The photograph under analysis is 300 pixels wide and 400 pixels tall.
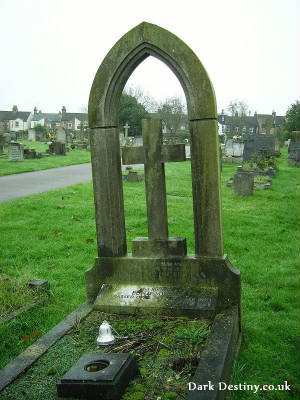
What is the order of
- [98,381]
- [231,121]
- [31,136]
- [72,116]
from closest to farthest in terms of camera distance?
[98,381]
[31,136]
[231,121]
[72,116]

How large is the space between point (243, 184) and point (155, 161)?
8487 mm

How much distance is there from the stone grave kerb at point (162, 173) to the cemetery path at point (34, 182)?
7.96 m

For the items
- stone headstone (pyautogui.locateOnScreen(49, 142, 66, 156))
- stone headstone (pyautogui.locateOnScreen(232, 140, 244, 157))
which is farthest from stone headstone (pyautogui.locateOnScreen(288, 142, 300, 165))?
stone headstone (pyautogui.locateOnScreen(49, 142, 66, 156))

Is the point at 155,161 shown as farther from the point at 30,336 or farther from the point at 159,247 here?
the point at 30,336

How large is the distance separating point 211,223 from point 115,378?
1811 mm

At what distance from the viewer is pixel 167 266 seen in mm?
4113

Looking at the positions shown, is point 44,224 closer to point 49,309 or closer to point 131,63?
point 49,309

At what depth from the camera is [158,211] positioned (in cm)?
421

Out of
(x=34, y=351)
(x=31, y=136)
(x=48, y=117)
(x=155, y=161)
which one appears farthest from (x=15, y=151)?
(x=48, y=117)

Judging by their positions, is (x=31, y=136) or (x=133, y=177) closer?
(x=133, y=177)

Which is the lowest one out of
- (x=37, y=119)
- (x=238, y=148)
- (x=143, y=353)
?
(x=143, y=353)

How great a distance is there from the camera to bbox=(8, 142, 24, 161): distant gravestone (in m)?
22.2

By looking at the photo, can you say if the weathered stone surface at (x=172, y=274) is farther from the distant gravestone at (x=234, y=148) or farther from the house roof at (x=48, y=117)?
the house roof at (x=48, y=117)

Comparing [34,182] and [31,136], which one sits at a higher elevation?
[31,136]
